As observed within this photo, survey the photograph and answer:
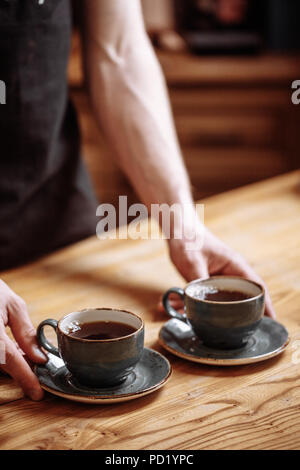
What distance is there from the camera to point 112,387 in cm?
78

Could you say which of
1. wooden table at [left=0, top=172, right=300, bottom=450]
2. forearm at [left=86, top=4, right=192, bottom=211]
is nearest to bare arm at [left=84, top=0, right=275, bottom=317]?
forearm at [left=86, top=4, right=192, bottom=211]

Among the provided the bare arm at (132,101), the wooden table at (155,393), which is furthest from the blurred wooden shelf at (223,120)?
the wooden table at (155,393)

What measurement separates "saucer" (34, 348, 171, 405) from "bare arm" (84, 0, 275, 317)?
1.63 feet

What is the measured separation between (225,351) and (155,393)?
13cm

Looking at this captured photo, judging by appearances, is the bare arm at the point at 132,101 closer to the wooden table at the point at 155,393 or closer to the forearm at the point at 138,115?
the forearm at the point at 138,115

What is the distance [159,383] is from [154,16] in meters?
3.09

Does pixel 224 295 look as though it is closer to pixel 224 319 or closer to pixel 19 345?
pixel 224 319

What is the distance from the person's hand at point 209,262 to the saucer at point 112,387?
0.25m

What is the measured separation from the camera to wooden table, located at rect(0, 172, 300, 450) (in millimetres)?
694

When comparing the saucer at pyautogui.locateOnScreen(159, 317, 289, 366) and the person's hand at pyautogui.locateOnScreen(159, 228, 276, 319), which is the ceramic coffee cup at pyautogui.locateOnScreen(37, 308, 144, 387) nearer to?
the saucer at pyautogui.locateOnScreen(159, 317, 289, 366)

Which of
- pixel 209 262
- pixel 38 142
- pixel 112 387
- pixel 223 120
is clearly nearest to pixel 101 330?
pixel 112 387

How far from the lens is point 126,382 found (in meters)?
0.79
